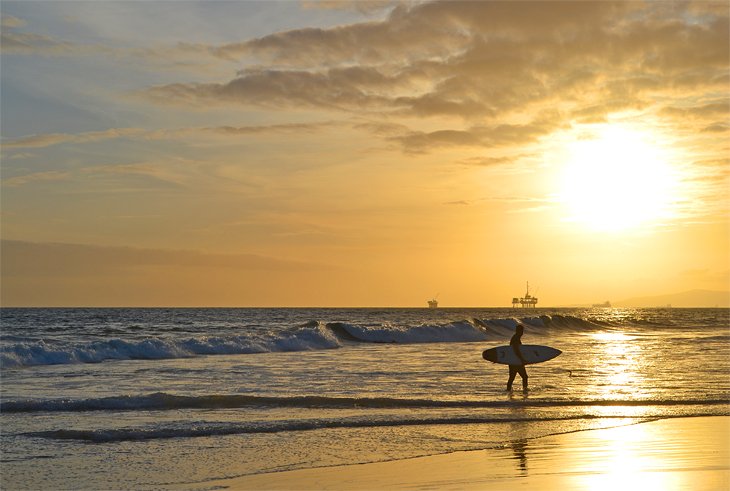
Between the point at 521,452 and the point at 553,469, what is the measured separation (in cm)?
168

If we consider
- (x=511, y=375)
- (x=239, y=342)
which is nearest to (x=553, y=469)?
(x=511, y=375)

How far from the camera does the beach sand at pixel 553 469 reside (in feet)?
34.9

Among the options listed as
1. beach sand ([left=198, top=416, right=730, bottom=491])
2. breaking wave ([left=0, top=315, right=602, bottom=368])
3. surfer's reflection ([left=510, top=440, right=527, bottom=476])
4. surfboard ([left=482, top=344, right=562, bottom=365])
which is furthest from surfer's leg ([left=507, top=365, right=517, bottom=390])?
breaking wave ([left=0, top=315, right=602, bottom=368])

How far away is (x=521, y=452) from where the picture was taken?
13289 millimetres

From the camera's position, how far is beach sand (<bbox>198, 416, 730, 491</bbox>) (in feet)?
34.9

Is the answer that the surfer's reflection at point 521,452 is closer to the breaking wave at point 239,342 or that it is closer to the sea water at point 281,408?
the sea water at point 281,408

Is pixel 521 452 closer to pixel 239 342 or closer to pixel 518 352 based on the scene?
pixel 518 352

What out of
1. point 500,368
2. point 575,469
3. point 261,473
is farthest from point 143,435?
point 500,368

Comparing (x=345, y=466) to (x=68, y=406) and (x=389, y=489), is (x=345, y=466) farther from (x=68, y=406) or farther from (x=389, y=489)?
(x=68, y=406)

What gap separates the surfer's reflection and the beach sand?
2 centimetres

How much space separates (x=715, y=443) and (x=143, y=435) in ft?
35.1

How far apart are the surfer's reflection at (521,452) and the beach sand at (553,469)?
0.02 meters

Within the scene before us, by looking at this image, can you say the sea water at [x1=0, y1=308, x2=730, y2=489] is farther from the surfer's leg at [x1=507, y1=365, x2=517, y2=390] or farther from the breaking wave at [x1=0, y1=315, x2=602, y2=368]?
the surfer's leg at [x1=507, y1=365, x2=517, y2=390]

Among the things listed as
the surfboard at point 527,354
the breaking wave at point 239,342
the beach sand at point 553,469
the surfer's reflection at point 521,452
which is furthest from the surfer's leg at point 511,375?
the breaking wave at point 239,342
